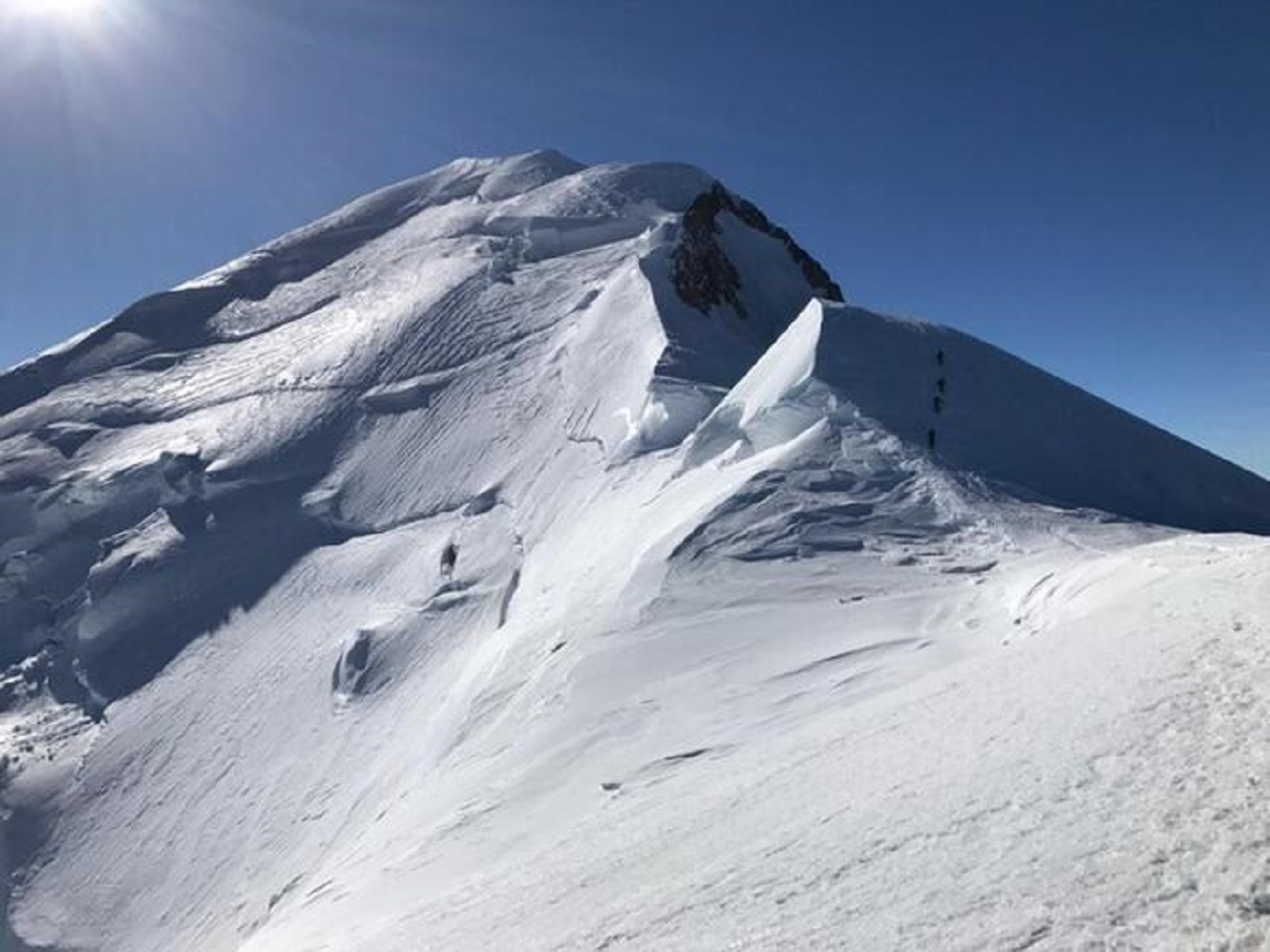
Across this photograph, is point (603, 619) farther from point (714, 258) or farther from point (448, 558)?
point (714, 258)

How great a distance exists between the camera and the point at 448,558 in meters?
29.6

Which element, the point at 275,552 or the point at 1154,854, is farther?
the point at 275,552

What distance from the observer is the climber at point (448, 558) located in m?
29.0

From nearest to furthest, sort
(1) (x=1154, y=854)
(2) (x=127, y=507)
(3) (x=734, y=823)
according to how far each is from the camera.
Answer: (1) (x=1154, y=854)
(3) (x=734, y=823)
(2) (x=127, y=507)

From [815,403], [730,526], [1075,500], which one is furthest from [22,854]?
[1075,500]

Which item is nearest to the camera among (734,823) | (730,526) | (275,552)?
(734,823)

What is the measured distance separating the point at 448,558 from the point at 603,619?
1517 cm

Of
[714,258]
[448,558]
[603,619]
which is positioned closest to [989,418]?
[603,619]

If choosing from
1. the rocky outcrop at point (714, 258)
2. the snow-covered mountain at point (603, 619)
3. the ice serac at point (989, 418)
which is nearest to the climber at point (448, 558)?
the snow-covered mountain at point (603, 619)

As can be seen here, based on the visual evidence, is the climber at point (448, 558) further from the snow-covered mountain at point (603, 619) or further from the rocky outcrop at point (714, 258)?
the rocky outcrop at point (714, 258)

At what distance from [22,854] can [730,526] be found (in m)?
23.5

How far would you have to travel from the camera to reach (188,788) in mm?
25703

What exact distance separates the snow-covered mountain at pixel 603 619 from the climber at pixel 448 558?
230 millimetres

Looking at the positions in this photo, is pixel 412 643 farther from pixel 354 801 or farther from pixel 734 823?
pixel 734 823
